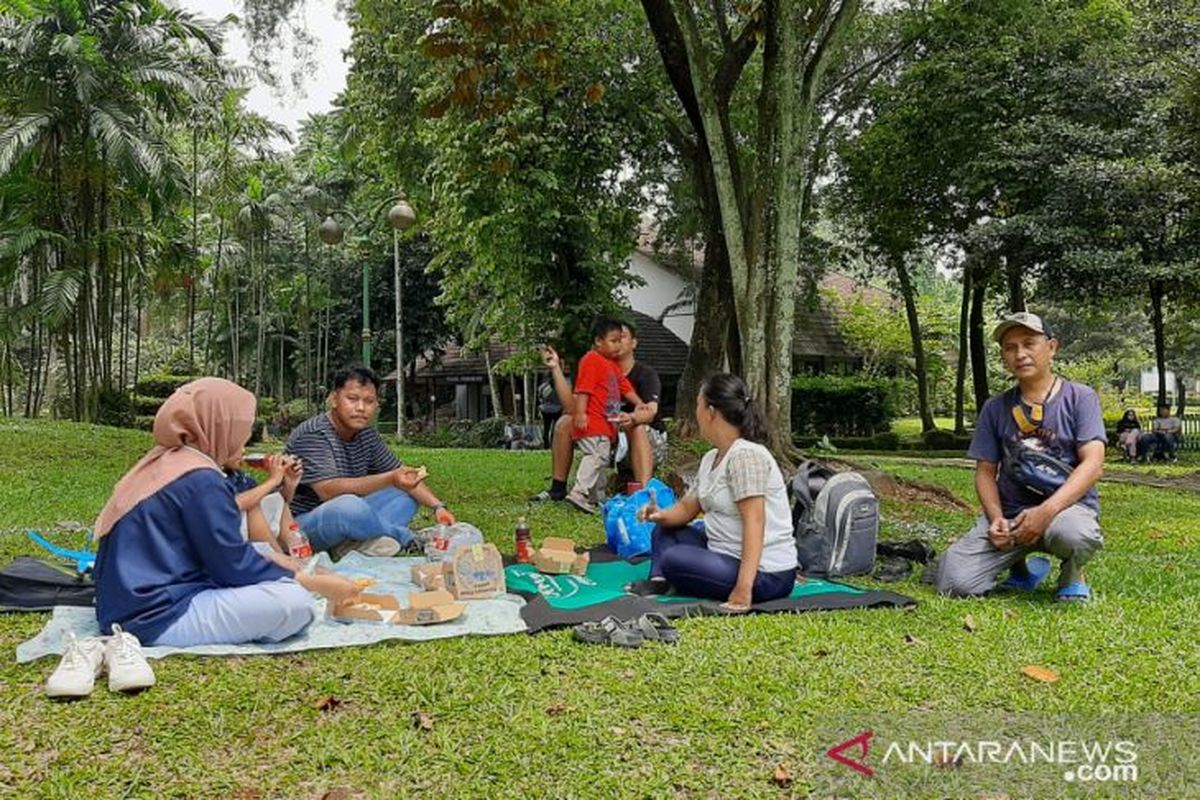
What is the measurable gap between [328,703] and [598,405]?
4.90m

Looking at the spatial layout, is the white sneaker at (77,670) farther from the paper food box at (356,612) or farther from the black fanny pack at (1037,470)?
the black fanny pack at (1037,470)

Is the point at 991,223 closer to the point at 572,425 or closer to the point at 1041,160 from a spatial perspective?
the point at 1041,160

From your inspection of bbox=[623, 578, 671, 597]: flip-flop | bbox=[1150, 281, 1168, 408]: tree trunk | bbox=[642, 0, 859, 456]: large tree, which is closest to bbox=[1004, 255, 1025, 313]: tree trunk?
bbox=[1150, 281, 1168, 408]: tree trunk

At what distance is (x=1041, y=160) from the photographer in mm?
16766

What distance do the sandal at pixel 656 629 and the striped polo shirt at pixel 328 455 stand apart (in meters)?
2.29

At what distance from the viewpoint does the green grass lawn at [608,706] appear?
104 inches

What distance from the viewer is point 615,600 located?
4609 mm

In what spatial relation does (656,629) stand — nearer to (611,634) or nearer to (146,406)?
(611,634)

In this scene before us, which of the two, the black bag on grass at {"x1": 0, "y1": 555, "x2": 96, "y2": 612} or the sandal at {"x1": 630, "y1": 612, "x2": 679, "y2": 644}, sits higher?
the black bag on grass at {"x1": 0, "y1": 555, "x2": 96, "y2": 612}

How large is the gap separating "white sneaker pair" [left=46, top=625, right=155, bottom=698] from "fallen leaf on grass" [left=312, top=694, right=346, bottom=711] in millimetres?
615

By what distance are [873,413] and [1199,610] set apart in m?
23.4

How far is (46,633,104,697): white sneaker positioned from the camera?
10.2ft

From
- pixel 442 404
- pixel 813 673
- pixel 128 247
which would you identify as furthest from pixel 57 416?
pixel 813 673

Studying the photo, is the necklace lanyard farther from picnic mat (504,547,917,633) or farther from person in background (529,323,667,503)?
person in background (529,323,667,503)
